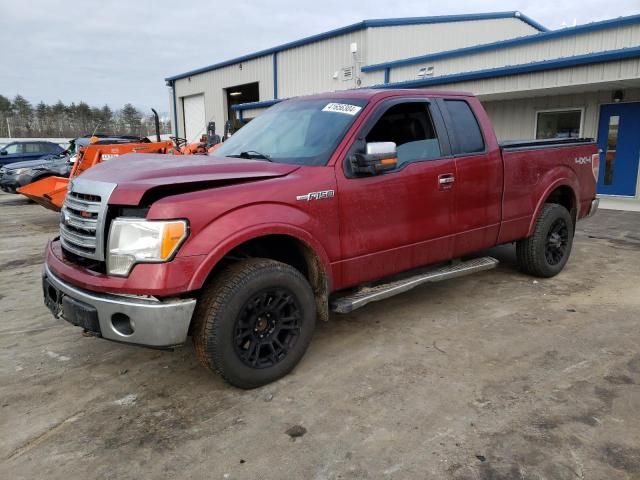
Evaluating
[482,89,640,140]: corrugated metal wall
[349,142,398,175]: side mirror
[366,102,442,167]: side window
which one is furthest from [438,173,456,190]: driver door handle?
[482,89,640,140]: corrugated metal wall

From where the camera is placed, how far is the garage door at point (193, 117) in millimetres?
29200

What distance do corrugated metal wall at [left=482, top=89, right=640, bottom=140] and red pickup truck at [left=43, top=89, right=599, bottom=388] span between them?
8.39m

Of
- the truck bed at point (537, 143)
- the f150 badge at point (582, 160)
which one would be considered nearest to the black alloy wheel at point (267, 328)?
the truck bed at point (537, 143)

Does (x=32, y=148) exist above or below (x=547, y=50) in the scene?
below

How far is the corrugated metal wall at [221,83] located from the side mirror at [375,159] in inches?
804

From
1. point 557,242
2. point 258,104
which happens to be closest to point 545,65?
point 557,242

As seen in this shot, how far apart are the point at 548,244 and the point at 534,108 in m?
8.86

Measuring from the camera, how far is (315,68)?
20344mm

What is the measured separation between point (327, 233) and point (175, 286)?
46.3 inches

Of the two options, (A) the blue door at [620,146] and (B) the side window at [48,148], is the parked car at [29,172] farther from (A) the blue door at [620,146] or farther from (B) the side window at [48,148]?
(A) the blue door at [620,146]

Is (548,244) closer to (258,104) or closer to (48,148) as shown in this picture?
(258,104)

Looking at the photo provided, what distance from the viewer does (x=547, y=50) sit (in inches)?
484

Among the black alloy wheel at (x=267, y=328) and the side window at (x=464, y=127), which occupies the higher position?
the side window at (x=464, y=127)

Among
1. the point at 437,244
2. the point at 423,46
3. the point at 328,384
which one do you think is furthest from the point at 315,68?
the point at 328,384
